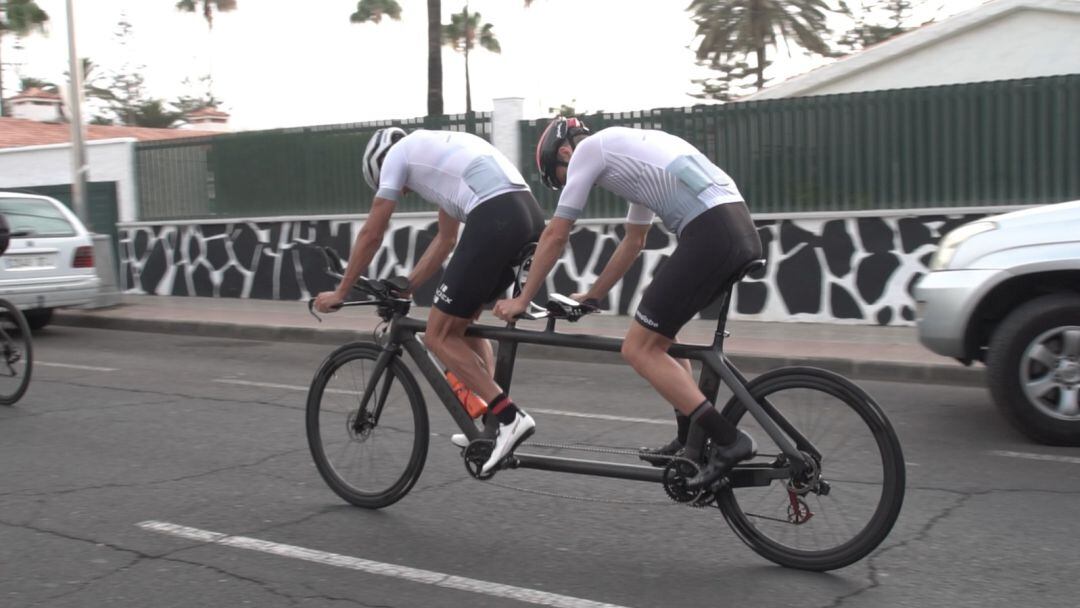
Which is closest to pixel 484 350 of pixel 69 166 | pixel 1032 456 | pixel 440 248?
pixel 440 248

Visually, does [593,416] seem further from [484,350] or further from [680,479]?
[680,479]

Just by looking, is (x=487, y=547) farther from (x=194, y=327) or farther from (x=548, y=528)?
(x=194, y=327)

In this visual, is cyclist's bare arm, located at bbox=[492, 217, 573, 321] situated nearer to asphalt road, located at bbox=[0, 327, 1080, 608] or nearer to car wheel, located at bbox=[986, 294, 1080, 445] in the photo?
asphalt road, located at bbox=[0, 327, 1080, 608]

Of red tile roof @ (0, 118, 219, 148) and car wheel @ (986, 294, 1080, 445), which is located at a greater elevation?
red tile roof @ (0, 118, 219, 148)

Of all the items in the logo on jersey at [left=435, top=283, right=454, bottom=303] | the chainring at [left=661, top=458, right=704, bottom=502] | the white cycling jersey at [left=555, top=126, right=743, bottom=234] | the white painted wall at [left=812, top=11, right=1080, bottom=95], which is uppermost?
the white painted wall at [left=812, top=11, right=1080, bottom=95]

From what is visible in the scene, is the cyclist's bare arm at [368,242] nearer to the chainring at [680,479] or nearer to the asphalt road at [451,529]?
the asphalt road at [451,529]

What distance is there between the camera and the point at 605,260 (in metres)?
13.7

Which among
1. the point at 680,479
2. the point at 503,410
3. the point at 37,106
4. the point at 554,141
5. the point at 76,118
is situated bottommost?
the point at 680,479

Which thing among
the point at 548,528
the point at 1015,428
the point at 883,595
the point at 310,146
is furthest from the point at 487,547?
the point at 310,146

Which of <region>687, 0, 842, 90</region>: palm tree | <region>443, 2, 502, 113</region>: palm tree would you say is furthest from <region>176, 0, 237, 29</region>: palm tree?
<region>687, 0, 842, 90</region>: palm tree

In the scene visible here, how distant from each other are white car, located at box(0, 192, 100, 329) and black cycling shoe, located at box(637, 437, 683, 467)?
9.65 meters

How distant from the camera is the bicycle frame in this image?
4055 mm

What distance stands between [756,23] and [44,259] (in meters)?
21.8

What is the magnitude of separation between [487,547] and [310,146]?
1266 centimetres
